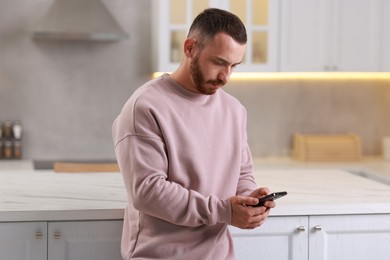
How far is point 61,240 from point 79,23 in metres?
2.51

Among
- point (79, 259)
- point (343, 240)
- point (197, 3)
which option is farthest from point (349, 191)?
point (197, 3)

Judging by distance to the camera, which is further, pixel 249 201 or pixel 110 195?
pixel 110 195

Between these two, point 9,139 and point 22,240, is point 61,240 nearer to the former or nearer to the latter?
point 22,240

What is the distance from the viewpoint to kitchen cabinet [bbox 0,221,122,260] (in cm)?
255

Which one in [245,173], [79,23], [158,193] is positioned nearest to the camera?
[158,193]

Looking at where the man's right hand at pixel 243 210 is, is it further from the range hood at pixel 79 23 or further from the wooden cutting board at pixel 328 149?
the wooden cutting board at pixel 328 149

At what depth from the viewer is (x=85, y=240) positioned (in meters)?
2.60

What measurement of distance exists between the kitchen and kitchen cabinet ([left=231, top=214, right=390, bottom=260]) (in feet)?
7.20

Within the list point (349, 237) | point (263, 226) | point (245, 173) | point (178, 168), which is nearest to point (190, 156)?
point (178, 168)

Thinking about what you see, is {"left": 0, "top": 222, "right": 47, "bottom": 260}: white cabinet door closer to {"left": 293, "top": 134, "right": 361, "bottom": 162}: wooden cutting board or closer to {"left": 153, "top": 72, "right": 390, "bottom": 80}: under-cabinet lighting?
{"left": 153, "top": 72, "right": 390, "bottom": 80}: under-cabinet lighting

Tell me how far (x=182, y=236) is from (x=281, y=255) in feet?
1.77

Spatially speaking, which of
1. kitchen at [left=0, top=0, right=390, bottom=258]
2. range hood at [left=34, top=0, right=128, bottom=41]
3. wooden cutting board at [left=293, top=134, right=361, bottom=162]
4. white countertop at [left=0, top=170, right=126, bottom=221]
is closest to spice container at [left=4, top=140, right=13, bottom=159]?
kitchen at [left=0, top=0, right=390, bottom=258]

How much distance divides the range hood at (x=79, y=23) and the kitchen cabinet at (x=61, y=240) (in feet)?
7.96

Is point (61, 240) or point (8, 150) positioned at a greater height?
point (61, 240)
